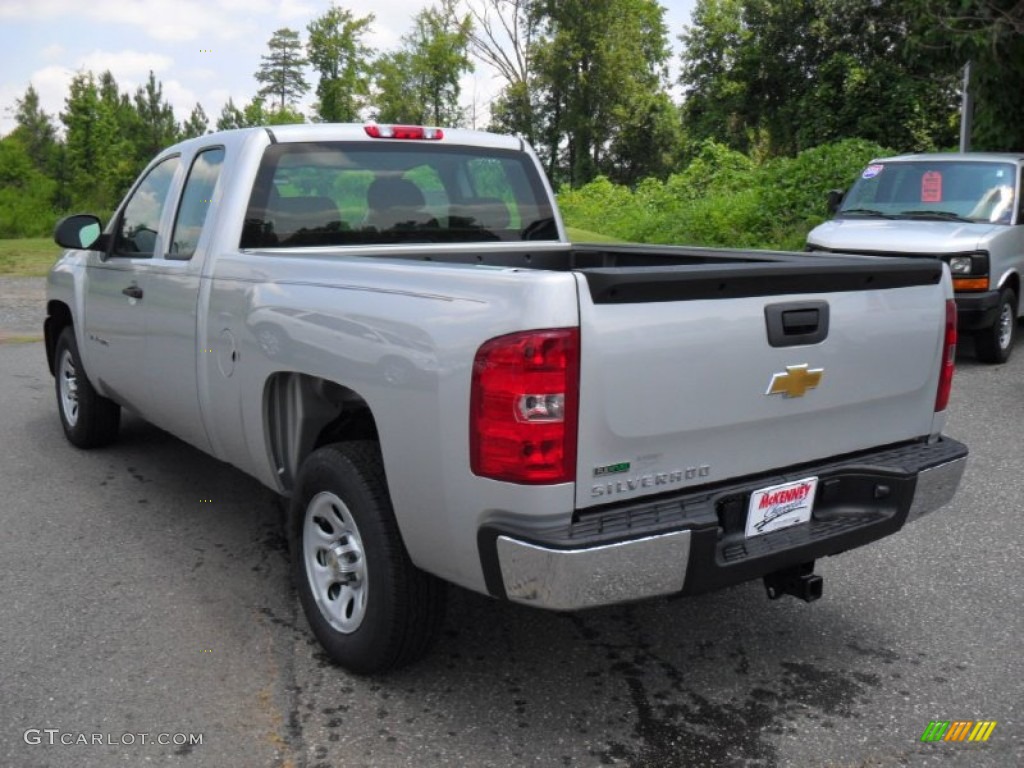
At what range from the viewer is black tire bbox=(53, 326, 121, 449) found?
6.19 metres

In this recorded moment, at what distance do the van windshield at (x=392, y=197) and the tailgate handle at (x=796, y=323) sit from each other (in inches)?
83.2

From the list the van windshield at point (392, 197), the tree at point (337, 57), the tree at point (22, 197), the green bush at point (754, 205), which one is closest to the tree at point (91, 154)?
the tree at point (22, 197)

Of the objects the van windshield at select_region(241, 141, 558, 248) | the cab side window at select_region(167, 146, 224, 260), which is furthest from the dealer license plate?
the cab side window at select_region(167, 146, 224, 260)

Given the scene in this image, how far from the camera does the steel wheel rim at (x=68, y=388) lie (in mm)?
6430

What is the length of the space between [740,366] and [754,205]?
15546mm

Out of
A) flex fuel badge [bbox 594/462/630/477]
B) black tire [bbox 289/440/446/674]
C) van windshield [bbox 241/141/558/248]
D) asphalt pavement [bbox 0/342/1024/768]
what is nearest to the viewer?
flex fuel badge [bbox 594/462/630/477]

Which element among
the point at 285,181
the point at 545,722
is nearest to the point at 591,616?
the point at 545,722

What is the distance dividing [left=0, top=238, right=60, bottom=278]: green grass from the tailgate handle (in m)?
19.4

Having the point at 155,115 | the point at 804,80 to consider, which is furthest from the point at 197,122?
the point at 804,80

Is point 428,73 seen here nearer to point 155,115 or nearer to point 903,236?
point 155,115

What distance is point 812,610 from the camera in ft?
13.3

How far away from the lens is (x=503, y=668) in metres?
3.53

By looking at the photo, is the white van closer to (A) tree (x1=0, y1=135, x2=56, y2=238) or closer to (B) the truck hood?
(B) the truck hood

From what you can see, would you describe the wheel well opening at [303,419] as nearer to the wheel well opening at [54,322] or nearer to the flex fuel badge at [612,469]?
the flex fuel badge at [612,469]
